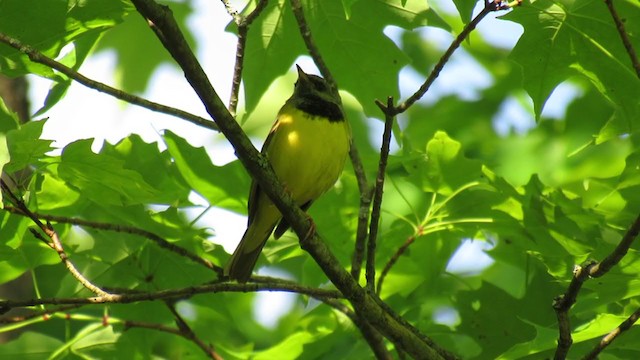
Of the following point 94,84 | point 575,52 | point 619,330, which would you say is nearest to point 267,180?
point 94,84

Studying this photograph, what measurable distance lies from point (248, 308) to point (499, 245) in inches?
129

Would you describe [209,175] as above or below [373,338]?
above

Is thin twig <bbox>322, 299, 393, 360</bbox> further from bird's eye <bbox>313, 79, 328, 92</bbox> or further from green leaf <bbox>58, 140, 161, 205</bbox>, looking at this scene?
bird's eye <bbox>313, 79, 328, 92</bbox>

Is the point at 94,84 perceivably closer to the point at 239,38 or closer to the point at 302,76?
the point at 239,38

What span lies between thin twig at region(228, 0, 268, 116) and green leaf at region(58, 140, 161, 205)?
53 cm

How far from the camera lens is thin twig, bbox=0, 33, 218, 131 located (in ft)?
11.1

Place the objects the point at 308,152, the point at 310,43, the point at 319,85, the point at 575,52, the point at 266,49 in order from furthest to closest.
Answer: the point at 319,85, the point at 308,152, the point at 266,49, the point at 310,43, the point at 575,52

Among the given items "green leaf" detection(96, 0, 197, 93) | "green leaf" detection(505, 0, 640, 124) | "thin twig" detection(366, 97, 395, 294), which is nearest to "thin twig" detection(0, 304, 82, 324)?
"thin twig" detection(366, 97, 395, 294)

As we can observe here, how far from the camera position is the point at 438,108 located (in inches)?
297

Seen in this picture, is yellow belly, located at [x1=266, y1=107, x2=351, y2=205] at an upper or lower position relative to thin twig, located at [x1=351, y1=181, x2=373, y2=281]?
upper

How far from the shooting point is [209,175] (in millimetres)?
4352

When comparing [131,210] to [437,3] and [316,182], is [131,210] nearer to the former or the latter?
[316,182]

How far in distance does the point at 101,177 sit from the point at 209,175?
767 mm

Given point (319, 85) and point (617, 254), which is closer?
point (617, 254)
